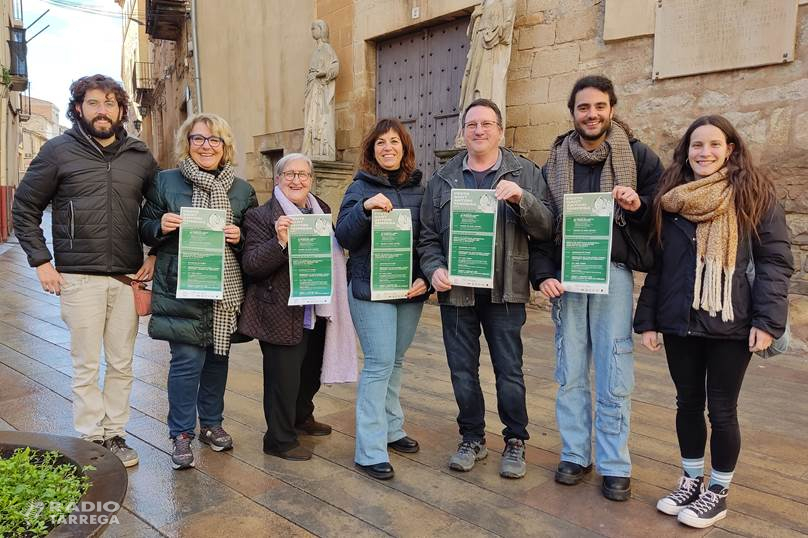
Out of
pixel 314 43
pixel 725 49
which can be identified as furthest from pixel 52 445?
pixel 314 43

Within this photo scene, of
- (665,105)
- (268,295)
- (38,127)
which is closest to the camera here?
(268,295)

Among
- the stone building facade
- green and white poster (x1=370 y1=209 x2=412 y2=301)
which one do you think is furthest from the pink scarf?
the stone building facade

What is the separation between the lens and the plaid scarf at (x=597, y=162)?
2.76 metres

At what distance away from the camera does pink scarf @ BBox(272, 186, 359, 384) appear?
3322 mm

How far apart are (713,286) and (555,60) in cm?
533

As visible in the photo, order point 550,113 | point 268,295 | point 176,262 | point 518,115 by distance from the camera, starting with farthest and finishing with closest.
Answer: point 518,115, point 550,113, point 268,295, point 176,262

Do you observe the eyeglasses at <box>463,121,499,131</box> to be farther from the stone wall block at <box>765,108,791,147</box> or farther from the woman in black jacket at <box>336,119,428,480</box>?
the stone wall block at <box>765,108,791,147</box>

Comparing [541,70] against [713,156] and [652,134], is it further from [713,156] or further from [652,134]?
[713,156]

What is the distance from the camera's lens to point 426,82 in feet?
29.7

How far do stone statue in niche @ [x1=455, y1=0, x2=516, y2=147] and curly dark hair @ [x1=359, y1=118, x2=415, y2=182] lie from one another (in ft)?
15.0

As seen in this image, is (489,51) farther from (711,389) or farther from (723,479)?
(723,479)

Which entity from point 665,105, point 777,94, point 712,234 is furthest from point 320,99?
point 712,234

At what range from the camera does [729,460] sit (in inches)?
104

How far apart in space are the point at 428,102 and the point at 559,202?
6.45 m
